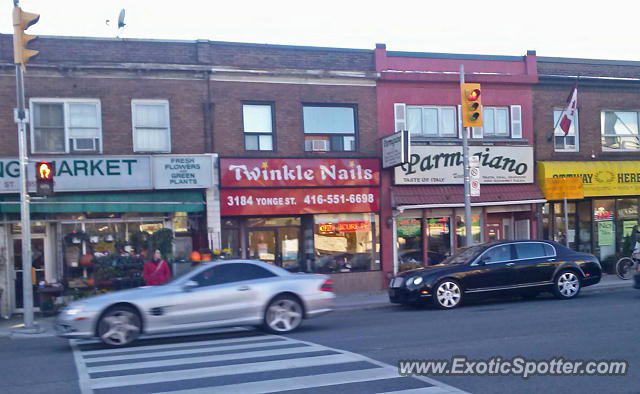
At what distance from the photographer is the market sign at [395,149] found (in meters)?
17.5

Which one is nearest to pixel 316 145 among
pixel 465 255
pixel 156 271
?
pixel 465 255

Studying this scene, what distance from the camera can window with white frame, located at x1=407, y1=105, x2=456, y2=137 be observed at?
19734 mm

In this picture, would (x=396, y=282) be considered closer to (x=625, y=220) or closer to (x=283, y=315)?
(x=283, y=315)

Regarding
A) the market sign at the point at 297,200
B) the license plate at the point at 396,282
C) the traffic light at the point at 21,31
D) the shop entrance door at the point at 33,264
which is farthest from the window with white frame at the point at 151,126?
the license plate at the point at 396,282

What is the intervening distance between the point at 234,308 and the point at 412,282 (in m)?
4.83

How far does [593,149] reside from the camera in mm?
21438

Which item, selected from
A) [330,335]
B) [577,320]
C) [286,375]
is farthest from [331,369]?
[577,320]

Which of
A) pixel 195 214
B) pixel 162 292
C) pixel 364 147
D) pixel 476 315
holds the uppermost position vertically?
pixel 364 147

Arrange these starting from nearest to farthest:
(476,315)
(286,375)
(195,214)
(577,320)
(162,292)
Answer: (286,375) → (162,292) → (577,320) → (476,315) → (195,214)

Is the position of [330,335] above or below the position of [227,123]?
below

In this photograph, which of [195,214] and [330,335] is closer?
[330,335]

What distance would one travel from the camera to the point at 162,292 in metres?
10.6

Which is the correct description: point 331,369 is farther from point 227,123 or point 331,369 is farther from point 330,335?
point 227,123

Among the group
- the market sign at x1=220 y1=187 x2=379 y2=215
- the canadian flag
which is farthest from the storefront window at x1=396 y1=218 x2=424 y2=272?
the canadian flag
